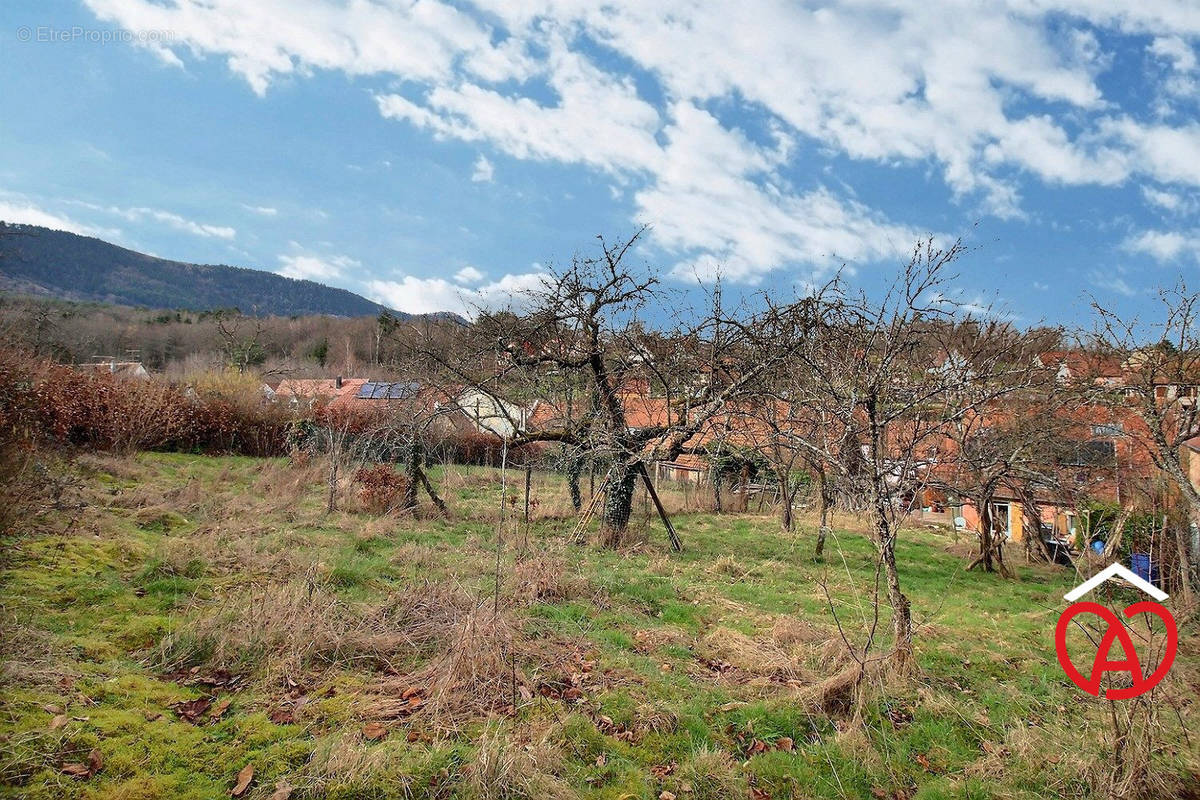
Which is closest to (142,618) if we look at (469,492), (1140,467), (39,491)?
(39,491)

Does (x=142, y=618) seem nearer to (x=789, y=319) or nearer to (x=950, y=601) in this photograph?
(x=789, y=319)

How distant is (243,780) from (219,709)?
82 centimetres

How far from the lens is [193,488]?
1013 centimetres

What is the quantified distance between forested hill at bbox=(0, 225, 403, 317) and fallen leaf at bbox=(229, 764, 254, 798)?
7824 centimetres

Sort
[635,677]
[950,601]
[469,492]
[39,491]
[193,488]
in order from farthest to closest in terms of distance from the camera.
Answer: [469,492], [193,488], [950,601], [39,491], [635,677]

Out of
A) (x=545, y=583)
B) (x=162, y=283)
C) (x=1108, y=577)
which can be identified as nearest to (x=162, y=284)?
(x=162, y=283)

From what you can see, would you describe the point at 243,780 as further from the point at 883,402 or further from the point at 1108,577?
the point at 883,402

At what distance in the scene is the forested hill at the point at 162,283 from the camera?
240 feet

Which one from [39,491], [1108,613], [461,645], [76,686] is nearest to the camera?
[1108,613]

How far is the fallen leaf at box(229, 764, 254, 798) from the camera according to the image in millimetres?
2967

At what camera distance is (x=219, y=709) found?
3.68m

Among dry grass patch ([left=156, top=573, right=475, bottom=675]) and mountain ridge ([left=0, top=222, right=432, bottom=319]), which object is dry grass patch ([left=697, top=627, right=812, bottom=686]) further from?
mountain ridge ([left=0, top=222, right=432, bottom=319])

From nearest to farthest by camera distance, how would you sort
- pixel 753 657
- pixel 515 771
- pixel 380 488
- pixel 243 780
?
pixel 243 780 < pixel 515 771 < pixel 753 657 < pixel 380 488

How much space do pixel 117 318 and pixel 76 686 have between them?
69.7 m
